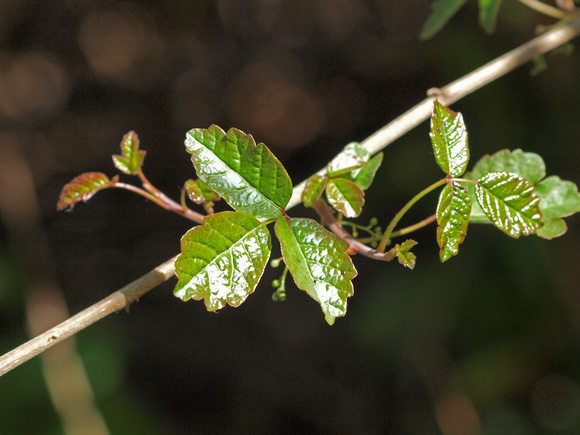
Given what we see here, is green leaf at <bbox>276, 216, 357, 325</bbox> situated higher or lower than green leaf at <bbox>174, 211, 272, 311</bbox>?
lower

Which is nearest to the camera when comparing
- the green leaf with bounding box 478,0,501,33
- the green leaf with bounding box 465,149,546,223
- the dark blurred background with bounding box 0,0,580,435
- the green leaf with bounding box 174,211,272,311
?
the green leaf with bounding box 174,211,272,311

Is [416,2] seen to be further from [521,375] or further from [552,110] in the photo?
[521,375]

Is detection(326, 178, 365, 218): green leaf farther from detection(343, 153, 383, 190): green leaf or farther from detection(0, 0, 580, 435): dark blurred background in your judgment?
detection(0, 0, 580, 435): dark blurred background

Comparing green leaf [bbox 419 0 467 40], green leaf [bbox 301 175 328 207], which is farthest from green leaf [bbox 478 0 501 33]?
green leaf [bbox 301 175 328 207]

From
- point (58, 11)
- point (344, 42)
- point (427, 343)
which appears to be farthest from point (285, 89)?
point (427, 343)

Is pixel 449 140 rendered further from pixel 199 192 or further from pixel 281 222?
pixel 199 192

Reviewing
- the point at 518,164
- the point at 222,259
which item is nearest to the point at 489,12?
the point at 518,164

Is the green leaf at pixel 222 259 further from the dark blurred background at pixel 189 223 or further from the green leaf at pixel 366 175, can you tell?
the dark blurred background at pixel 189 223
